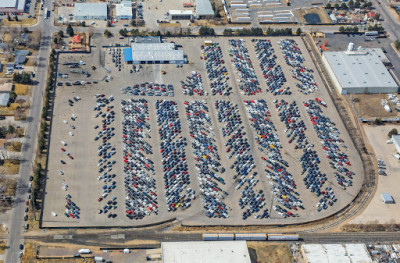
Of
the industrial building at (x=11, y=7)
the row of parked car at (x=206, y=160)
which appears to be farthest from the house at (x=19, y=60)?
the row of parked car at (x=206, y=160)

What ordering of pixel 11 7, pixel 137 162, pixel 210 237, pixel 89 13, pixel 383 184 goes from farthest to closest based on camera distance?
pixel 89 13 < pixel 11 7 < pixel 137 162 < pixel 383 184 < pixel 210 237

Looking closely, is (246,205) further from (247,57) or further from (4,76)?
(4,76)

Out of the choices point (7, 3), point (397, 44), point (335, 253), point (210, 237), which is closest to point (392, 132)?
point (335, 253)

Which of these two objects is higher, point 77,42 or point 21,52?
point 77,42

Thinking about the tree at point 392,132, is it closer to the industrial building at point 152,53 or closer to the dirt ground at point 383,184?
the dirt ground at point 383,184

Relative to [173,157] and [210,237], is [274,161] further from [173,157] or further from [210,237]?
[210,237]

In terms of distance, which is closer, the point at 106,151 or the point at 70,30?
the point at 106,151
